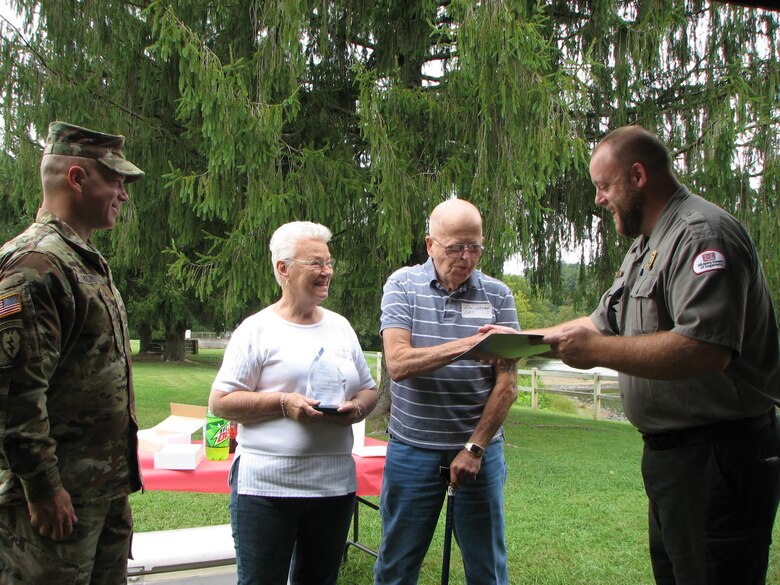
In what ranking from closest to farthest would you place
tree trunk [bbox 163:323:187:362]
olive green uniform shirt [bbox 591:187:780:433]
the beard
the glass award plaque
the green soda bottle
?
1. olive green uniform shirt [bbox 591:187:780:433]
2. the beard
3. the glass award plaque
4. the green soda bottle
5. tree trunk [bbox 163:323:187:362]

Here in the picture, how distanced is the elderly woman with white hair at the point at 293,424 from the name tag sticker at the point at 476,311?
49cm

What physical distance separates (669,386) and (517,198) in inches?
196

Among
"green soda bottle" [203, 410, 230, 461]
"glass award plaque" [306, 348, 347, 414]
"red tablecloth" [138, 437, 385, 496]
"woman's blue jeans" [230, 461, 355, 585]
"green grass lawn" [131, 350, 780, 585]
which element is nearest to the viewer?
"woman's blue jeans" [230, 461, 355, 585]

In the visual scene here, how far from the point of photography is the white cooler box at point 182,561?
3.29 meters

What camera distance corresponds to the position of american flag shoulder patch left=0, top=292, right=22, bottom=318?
5.61ft

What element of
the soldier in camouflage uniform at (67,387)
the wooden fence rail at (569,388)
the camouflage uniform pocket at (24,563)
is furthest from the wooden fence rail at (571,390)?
the camouflage uniform pocket at (24,563)

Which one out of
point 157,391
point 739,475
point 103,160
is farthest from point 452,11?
point 157,391

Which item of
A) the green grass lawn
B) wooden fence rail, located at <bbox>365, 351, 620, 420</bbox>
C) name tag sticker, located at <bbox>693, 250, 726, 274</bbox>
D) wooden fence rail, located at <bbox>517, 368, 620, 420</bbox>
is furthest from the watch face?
wooden fence rail, located at <bbox>517, 368, 620, 420</bbox>

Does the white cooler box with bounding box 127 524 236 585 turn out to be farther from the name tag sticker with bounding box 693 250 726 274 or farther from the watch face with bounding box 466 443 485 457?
the name tag sticker with bounding box 693 250 726 274

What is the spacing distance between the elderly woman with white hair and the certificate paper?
54 centimetres

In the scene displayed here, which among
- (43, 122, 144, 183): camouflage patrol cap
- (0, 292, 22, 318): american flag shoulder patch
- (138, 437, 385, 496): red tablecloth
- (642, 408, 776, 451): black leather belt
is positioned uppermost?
(43, 122, 144, 183): camouflage patrol cap

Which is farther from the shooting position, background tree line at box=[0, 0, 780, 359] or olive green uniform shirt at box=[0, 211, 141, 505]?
background tree line at box=[0, 0, 780, 359]

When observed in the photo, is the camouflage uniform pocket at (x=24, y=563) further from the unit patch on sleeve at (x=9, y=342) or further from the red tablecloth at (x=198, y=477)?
the red tablecloth at (x=198, y=477)

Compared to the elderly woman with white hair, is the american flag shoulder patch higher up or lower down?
higher up
